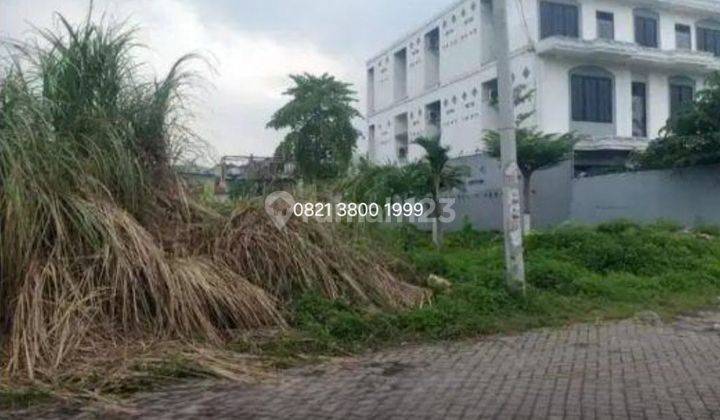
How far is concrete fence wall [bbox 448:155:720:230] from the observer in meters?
19.8

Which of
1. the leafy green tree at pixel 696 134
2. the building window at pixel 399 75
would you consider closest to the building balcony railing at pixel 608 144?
the leafy green tree at pixel 696 134

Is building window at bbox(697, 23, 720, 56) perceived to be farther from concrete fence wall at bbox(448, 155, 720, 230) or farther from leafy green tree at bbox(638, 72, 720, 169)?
leafy green tree at bbox(638, 72, 720, 169)

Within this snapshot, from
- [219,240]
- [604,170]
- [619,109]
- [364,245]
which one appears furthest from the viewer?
[619,109]

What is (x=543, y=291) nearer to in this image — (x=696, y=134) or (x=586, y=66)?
(x=696, y=134)

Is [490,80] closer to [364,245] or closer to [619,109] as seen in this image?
[619,109]

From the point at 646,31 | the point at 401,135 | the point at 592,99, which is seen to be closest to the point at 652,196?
the point at 592,99

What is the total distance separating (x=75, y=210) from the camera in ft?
21.8

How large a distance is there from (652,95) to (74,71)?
26.2 m

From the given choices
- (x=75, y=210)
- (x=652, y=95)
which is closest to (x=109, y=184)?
(x=75, y=210)

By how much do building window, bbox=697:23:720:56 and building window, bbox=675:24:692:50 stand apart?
2.22 ft

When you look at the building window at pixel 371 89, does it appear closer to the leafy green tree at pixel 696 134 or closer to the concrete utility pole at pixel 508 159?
the leafy green tree at pixel 696 134

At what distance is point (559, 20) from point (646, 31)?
4.28m

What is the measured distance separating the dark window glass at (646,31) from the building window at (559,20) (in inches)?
121

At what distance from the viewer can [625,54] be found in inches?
1053
